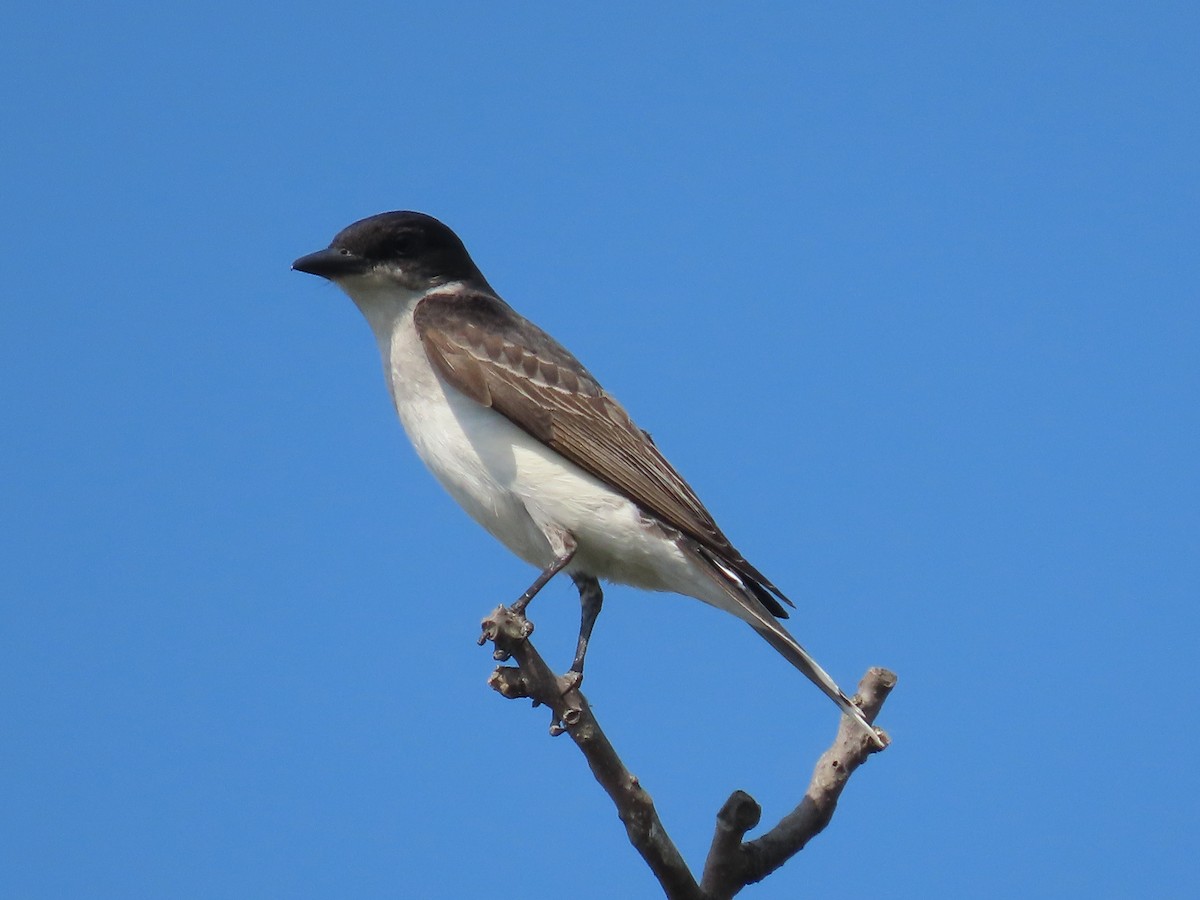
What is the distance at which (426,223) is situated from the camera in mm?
8469

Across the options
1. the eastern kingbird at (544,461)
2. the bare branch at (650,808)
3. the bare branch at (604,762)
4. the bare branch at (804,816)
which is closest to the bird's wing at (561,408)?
the eastern kingbird at (544,461)

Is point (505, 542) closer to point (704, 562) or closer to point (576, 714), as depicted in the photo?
point (704, 562)

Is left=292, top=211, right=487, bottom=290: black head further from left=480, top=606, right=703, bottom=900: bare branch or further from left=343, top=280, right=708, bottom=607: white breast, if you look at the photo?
left=480, top=606, right=703, bottom=900: bare branch

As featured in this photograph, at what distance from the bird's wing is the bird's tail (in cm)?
8

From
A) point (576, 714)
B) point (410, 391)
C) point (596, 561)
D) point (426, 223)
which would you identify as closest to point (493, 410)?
point (410, 391)

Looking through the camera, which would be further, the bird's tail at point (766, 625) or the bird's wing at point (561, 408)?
the bird's wing at point (561, 408)

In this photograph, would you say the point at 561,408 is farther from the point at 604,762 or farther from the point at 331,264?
the point at 604,762

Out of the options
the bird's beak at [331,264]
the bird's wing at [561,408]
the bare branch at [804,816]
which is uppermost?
the bird's beak at [331,264]

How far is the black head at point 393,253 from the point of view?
809 centimetres

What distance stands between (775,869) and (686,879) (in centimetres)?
50

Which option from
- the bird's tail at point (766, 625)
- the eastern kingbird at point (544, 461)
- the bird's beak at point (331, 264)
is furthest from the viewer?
the bird's beak at point (331, 264)

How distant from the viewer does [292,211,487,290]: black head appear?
8.09 meters

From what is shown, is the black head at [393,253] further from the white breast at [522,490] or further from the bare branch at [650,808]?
the bare branch at [650,808]

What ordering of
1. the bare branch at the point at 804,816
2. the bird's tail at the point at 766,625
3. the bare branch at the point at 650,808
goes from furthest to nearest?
1. the bird's tail at the point at 766,625
2. the bare branch at the point at 804,816
3. the bare branch at the point at 650,808
